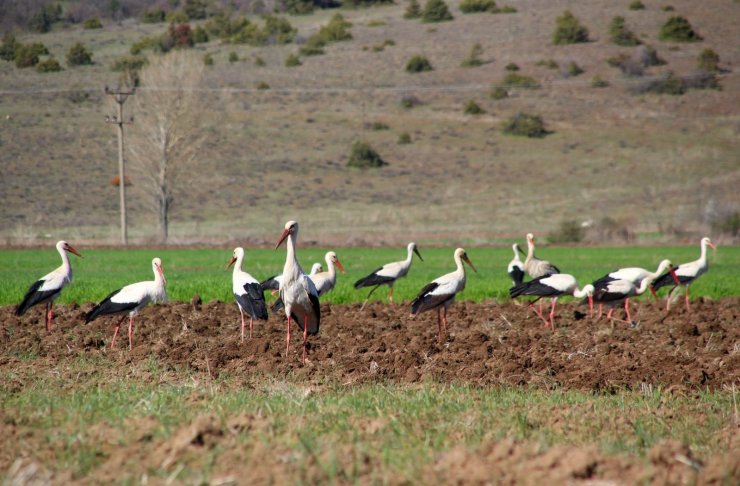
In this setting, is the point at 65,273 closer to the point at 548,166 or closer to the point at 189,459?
the point at 189,459

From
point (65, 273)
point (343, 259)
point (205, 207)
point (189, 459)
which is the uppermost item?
point (189, 459)

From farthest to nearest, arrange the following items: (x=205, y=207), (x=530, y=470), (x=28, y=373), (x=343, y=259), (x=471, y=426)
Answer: (x=205, y=207), (x=343, y=259), (x=28, y=373), (x=471, y=426), (x=530, y=470)

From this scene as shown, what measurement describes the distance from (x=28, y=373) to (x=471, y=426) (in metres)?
5.36

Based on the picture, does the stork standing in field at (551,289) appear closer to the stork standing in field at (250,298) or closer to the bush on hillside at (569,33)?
the stork standing in field at (250,298)

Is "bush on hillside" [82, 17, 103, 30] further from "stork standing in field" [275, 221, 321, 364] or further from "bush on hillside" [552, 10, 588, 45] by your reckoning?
"stork standing in field" [275, 221, 321, 364]

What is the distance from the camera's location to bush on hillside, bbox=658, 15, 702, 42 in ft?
282

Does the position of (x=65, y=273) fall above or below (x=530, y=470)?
below

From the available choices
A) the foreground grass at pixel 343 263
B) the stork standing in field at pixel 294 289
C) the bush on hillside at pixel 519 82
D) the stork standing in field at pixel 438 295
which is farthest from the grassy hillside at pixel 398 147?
the stork standing in field at pixel 294 289

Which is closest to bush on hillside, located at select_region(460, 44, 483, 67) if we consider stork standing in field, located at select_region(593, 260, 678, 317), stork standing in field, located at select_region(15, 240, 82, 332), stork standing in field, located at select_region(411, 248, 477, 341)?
stork standing in field, located at select_region(593, 260, 678, 317)

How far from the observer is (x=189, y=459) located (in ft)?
19.9

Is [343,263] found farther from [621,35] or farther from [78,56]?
[621,35]

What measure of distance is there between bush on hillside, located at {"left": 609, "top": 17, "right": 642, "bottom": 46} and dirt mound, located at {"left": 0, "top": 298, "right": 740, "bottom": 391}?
235 ft

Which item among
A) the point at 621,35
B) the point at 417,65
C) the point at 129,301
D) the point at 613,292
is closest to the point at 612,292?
the point at 613,292

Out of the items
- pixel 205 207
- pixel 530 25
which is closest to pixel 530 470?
pixel 205 207
